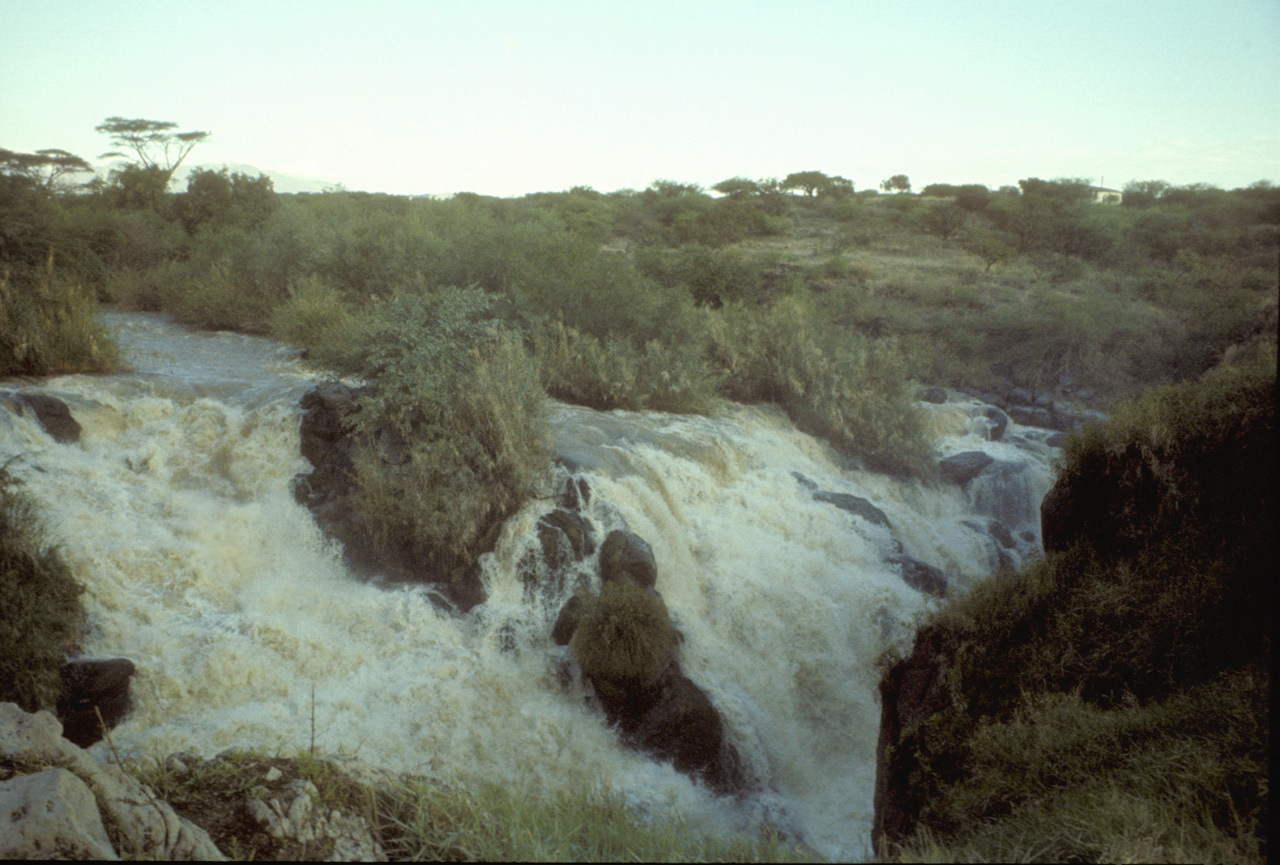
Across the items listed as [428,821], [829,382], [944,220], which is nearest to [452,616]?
[428,821]

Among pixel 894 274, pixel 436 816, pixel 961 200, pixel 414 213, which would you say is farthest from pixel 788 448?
pixel 961 200

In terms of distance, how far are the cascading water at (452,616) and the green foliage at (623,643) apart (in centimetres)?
33

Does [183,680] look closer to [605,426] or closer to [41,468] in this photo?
[41,468]

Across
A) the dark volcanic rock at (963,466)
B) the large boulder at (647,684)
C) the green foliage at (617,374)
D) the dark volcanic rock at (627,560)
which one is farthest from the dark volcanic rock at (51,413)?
the dark volcanic rock at (963,466)

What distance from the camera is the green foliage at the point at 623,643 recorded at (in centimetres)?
626

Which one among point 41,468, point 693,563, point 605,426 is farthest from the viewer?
point 605,426

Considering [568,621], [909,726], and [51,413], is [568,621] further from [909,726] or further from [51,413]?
[51,413]

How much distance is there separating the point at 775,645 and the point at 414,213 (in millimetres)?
14050

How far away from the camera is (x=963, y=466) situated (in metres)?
11.6

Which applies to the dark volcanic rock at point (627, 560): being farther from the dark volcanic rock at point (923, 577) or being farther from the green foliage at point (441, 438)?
the dark volcanic rock at point (923, 577)

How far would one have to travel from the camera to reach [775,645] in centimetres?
737

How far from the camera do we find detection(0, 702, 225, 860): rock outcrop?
7.84 feet

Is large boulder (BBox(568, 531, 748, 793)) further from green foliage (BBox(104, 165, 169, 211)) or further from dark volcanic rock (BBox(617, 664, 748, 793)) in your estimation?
green foliage (BBox(104, 165, 169, 211))

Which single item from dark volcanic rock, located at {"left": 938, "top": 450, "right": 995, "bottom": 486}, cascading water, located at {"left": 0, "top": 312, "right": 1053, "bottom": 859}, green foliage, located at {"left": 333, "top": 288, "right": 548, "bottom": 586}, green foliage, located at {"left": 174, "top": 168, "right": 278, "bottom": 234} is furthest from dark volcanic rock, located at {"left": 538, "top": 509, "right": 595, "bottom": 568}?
green foliage, located at {"left": 174, "top": 168, "right": 278, "bottom": 234}
